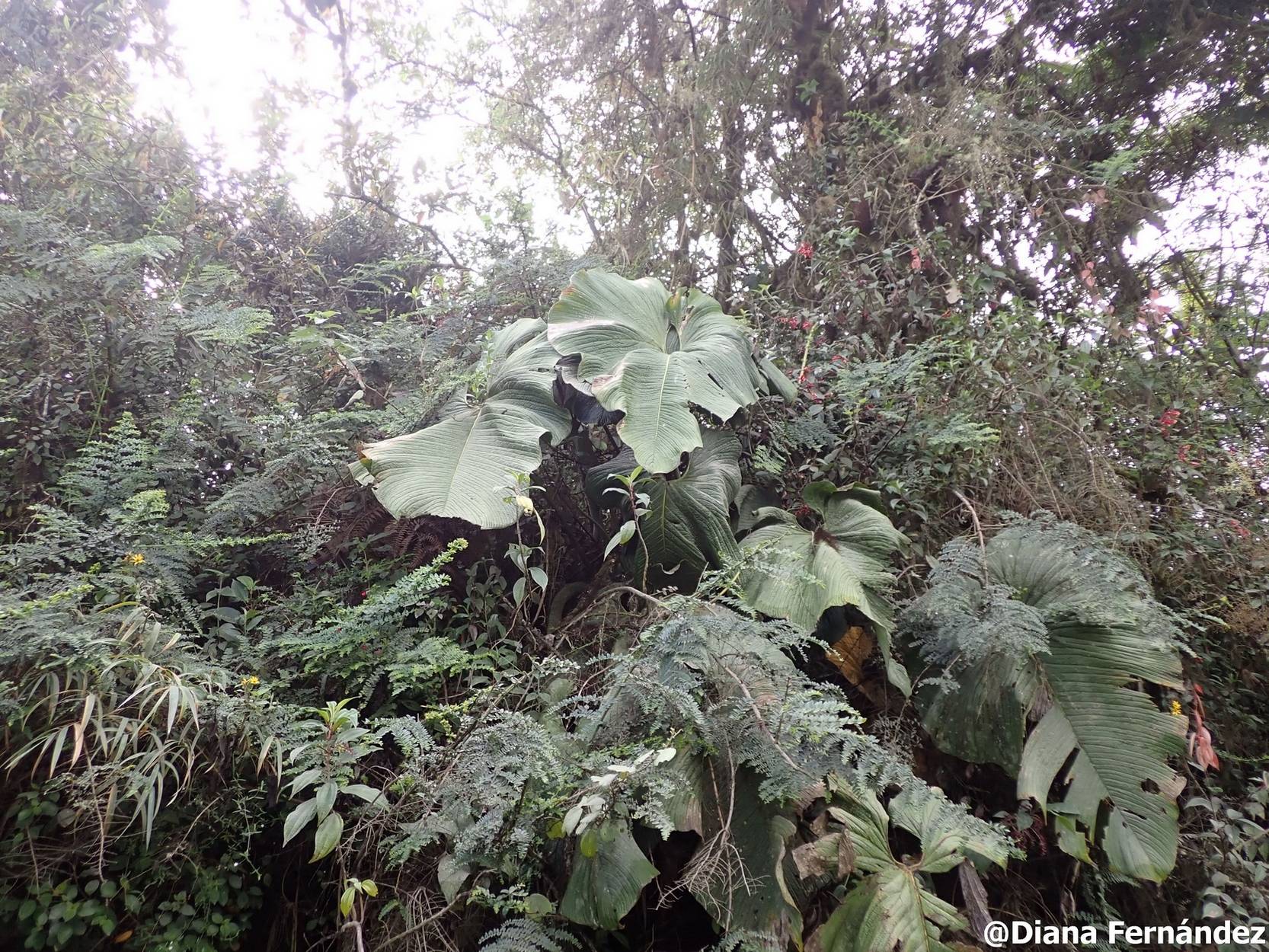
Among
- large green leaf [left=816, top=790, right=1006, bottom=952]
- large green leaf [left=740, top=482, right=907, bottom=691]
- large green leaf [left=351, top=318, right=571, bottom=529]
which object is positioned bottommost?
large green leaf [left=816, top=790, right=1006, bottom=952]

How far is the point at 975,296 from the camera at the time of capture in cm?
299

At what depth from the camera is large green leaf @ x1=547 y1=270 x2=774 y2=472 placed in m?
1.81

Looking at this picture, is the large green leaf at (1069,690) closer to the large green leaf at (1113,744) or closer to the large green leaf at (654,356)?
the large green leaf at (1113,744)

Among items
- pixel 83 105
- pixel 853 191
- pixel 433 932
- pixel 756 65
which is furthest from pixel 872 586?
pixel 83 105

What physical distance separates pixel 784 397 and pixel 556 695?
4.13ft

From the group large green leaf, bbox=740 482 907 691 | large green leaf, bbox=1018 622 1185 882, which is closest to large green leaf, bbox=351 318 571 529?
large green leaf, bbox=740 482 907 691

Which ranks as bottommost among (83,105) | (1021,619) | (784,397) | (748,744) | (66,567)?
(748,744)

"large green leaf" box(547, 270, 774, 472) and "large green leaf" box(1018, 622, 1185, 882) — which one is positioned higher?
"large green leaf" box(547, 270, 774, 472)

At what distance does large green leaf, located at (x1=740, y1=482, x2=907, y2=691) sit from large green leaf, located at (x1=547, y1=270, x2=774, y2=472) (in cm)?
36

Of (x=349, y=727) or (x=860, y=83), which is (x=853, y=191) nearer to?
(x=860, y=83)

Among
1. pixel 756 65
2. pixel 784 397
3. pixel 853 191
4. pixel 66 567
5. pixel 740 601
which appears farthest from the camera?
pixel 756 65

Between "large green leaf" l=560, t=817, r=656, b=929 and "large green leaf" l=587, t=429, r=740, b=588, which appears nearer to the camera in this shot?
"large green leaf" l=560, t=817, r=656, b=929

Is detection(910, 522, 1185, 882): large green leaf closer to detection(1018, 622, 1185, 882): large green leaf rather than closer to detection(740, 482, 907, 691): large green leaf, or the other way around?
detection(1018, 622, 1185, 882): large green leaf

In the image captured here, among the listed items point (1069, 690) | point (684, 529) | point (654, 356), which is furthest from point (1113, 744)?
point (654, 356)
